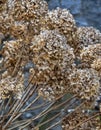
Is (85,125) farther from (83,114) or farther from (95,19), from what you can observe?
(95,19)

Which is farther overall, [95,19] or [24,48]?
[95,19]

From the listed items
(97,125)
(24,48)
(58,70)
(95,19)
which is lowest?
(97,125)

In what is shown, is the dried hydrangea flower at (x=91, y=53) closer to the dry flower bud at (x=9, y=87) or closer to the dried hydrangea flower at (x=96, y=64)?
the dried hydrangea flower at (x=96, y=64)

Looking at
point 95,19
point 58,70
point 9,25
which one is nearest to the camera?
point 58,70

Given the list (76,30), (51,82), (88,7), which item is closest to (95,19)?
(88,7)

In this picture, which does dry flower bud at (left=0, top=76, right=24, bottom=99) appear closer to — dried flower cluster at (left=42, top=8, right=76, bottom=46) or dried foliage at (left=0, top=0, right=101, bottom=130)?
dried foliage at (left=0, top=0, right=101, bottom=130)

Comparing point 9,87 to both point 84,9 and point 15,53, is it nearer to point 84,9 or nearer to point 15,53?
point 15,53

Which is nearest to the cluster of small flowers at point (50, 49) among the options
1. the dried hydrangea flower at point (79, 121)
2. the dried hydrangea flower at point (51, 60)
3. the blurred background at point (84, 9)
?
the dried hydrangea flower at point (51, 60)
